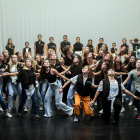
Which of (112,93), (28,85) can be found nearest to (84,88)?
(112,93)

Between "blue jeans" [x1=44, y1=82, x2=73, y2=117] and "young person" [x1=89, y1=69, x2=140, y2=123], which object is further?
"blue jeans" [x1=44, y1=82, x2=73, y2=117]

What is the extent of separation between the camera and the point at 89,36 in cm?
1257

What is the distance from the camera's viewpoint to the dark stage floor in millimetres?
4094

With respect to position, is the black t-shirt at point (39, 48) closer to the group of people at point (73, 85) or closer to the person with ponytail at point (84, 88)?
the group of people at point (73, 85)

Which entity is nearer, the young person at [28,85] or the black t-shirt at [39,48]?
the young person at [28,85]

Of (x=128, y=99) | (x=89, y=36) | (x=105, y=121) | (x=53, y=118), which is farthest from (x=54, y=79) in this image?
(x=89, y=36)

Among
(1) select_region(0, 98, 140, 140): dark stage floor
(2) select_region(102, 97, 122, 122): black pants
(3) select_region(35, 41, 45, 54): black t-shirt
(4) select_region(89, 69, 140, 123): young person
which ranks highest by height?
(3) select_region(35, 41, 45, 54): black t-shirt

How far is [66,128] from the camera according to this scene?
4.52 metres

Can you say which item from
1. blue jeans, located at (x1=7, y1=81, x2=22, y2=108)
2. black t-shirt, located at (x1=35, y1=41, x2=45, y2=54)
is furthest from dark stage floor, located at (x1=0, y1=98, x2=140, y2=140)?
black t-shirt, located at (x1=35, y1=41, x2=45, y2=54)

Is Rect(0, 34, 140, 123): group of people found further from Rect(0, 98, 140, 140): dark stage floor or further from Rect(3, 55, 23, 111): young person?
Rect(0, 98, 140, 140): dark stage floor

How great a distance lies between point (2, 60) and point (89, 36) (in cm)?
712

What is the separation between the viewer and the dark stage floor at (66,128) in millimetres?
4094

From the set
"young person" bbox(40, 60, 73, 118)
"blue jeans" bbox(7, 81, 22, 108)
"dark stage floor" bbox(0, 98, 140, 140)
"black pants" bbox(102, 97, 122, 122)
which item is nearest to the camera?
"dark stage floor" bbox(0, 98, 140, 140)

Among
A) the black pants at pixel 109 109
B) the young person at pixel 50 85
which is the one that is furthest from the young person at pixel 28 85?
the black pants at pixel 109 109
